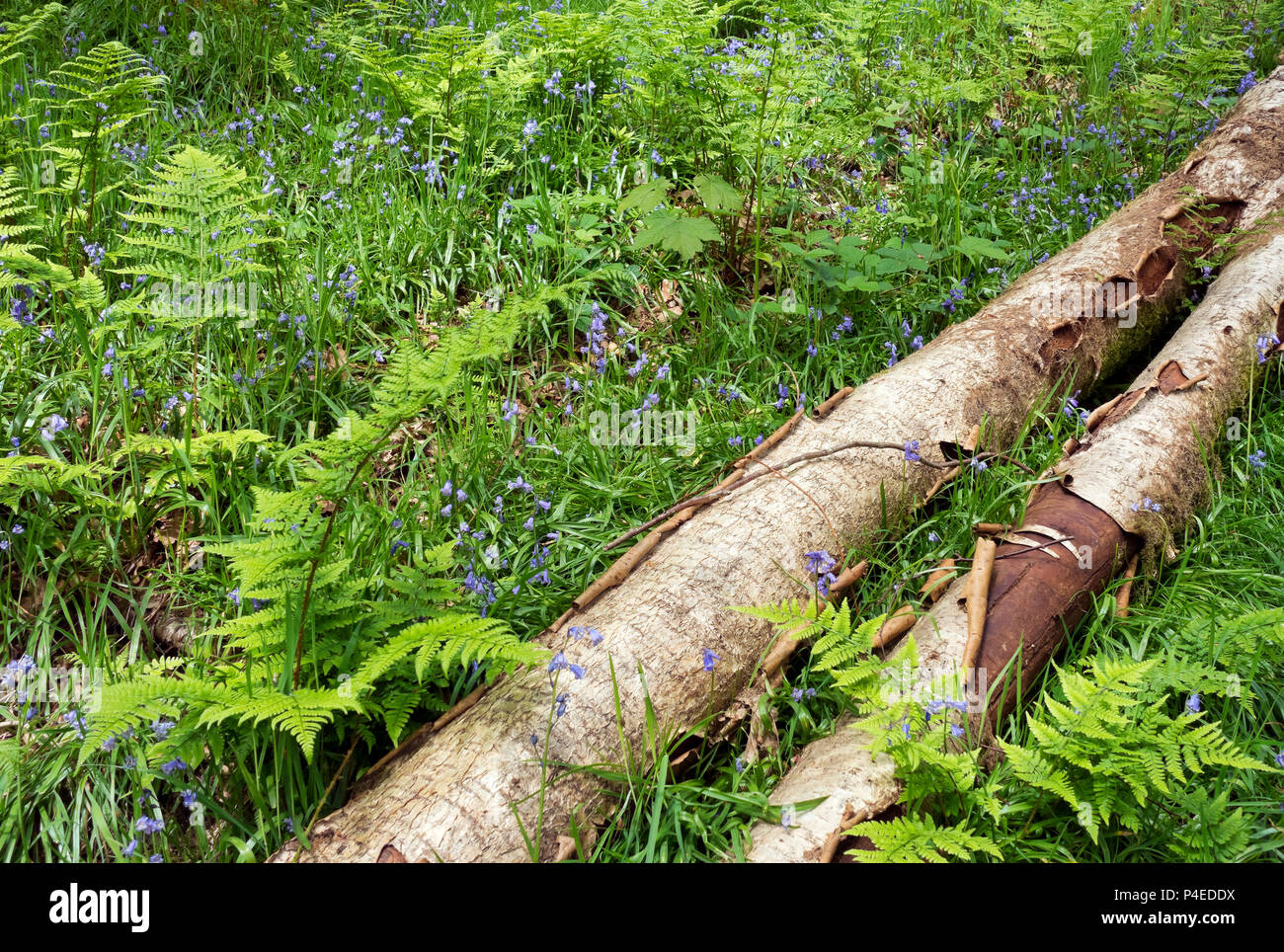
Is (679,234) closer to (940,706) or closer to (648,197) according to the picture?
(648,197)

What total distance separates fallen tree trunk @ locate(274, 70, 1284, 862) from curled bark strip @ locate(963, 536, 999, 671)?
36 cm

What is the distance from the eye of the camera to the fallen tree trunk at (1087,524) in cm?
218

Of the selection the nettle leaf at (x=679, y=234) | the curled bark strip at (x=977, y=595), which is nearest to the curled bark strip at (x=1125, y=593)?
the curled bark strip at (x=977, y=595)

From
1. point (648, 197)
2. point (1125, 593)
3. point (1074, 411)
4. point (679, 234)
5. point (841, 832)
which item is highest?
point (648, 197)

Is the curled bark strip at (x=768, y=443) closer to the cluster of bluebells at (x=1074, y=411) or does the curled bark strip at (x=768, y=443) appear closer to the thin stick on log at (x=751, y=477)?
the thin stick on log at (x=751, y=477)

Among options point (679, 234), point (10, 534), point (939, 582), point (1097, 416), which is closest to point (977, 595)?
point (939, 582)

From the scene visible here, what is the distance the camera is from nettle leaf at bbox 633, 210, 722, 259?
3.77 meters

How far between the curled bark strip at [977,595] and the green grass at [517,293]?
220 mm

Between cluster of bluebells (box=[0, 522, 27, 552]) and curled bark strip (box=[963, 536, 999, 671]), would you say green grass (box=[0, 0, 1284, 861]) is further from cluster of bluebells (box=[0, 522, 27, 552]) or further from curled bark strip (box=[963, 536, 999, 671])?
curled bark strip (box=[963, 536, 999, 671])

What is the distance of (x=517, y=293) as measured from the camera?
4.04 metres

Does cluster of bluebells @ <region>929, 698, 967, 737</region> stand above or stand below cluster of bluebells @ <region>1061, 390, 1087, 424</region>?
below

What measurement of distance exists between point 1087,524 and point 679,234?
1951 millimetres

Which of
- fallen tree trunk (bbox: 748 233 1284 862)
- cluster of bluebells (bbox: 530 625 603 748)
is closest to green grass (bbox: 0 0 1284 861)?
fallen tree trunk (bbox: 748 233 1284 862)
